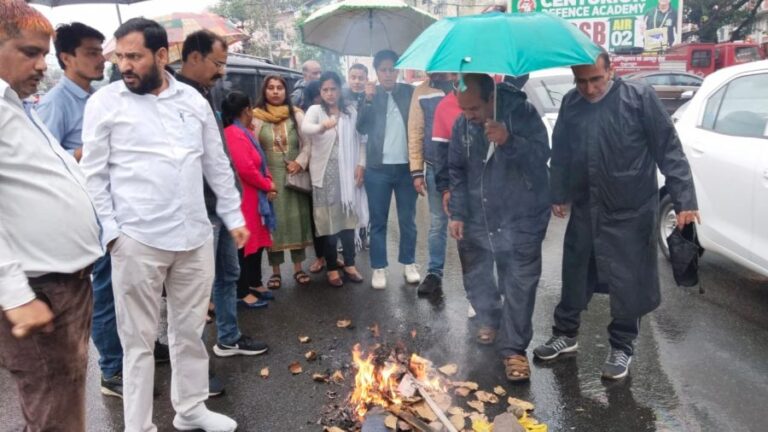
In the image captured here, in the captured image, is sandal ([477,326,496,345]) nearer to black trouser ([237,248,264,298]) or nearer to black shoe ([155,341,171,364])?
black trouser ([237,248,264,298])

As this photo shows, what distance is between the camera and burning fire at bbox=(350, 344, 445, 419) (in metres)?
3.14

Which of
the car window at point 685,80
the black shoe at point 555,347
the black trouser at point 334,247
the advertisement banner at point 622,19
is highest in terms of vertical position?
the advertisement banner at point 622,19

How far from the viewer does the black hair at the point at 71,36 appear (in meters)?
3.29

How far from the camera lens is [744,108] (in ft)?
14.7

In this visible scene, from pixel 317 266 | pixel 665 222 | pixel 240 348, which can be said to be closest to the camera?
pixel 240 348

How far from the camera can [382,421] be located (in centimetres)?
284

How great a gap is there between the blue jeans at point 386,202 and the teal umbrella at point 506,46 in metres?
1.94

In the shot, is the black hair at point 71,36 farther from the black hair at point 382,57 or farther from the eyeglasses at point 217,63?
the black hair at point 382,57

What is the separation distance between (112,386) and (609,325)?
3.15 metres

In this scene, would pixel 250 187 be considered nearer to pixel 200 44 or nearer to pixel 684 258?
pixel 200 44

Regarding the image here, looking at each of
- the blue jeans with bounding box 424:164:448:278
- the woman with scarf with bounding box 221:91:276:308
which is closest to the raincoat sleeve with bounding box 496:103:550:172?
the blue jeans with bounding box 424:164:448:278

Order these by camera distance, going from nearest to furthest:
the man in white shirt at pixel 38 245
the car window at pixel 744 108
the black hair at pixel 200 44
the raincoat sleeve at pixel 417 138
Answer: the man in white shirt at pixel 38 245 → the black hair at pixel 200 44 → the car window at pixel 744 108 → the raincoat sleeve at pixel 417 138

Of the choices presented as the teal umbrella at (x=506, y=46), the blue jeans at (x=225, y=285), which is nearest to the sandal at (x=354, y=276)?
the blue jeans at (x=225, y=285)

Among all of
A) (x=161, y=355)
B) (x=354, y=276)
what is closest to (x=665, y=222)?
(x=354, y=276)
